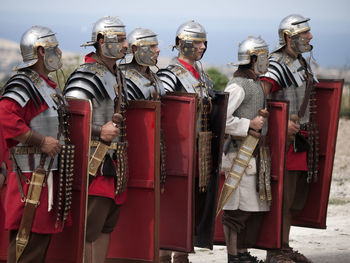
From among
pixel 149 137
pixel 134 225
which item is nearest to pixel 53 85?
pixel 149 137

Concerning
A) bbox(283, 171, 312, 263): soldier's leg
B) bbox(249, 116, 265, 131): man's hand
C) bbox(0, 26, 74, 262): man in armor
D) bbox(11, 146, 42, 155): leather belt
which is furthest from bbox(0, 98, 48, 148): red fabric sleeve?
bbox(283, 171, 312, 263): soldier's leg

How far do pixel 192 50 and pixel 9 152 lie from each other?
2084 millimetres

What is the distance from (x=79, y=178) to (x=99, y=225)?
1.79 ft

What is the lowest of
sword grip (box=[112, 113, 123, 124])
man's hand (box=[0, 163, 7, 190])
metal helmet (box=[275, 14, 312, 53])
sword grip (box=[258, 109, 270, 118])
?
man's hand (box=[0, 163, 7, 190])

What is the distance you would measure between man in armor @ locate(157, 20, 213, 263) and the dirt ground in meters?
1.53

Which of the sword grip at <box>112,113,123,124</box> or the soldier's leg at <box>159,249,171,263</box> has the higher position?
the sword grip at <box>112,113,123,124</box>

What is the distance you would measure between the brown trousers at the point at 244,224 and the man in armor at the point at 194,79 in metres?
0.44

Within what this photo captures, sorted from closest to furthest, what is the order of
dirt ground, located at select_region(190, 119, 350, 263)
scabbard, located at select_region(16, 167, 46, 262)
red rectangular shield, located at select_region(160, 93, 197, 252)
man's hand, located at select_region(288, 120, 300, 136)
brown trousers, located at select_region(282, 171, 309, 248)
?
scabbard, located at select_region(16, 167, 46, 262) < red rectangular shield, located at select_region(160, 93, 197, 252) < man's hand, located at select_region(288, 120, 300, 136) < brown trousers, located at select_region(282, 171, 309, 248) < dirt ground, located at select_region(190, 119, 350, 263)

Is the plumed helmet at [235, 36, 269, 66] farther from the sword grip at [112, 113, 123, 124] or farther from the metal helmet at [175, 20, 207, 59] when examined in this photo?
the sword grip at [112, 113, 123, 124]

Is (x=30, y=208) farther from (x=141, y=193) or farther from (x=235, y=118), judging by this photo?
(x=235, y=118)

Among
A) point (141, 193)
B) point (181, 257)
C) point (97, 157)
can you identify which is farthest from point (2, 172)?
point (181, 257)

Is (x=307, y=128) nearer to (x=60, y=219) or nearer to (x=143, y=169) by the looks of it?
(x=143, y=169)

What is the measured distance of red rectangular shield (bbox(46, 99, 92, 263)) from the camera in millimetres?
6059

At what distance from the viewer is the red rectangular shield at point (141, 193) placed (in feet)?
22.1
